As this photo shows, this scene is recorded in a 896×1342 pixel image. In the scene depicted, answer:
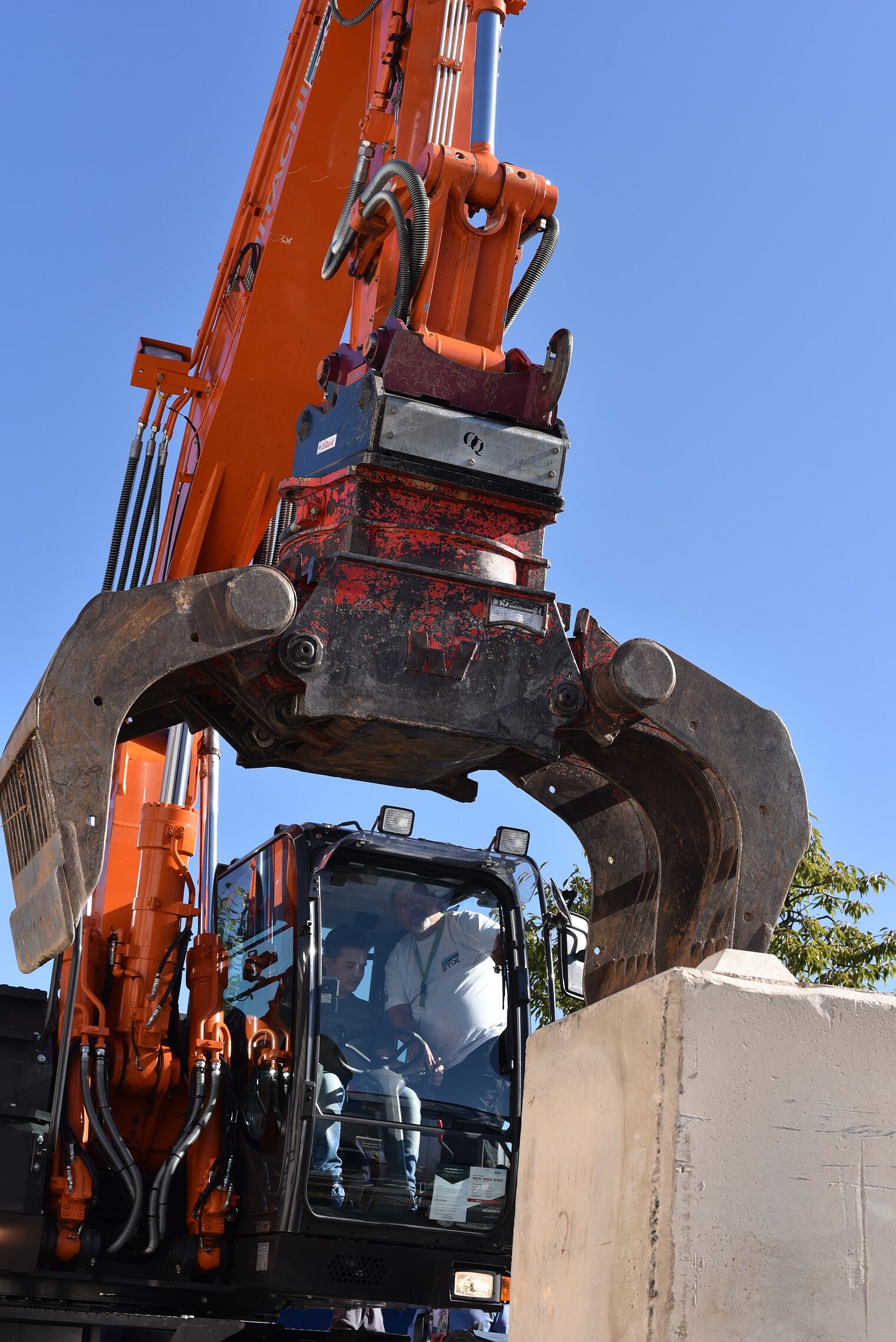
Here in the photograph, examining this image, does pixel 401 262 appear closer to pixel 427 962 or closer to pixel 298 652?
pixel 298 652

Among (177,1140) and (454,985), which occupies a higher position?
(454,985)

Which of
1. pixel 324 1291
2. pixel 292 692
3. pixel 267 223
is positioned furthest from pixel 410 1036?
pixel 267 223

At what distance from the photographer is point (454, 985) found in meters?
6.56

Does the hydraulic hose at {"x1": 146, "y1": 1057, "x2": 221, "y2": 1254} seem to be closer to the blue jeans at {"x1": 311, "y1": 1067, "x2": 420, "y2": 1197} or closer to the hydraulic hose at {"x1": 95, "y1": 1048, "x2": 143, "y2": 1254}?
the hydraulic hose at {"x1": 95, "y1": 1048, "x2": 143, "y2": 1254}

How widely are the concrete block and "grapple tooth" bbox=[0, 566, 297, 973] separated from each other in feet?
4.43

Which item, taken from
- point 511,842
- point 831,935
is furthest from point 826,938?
point 511,842

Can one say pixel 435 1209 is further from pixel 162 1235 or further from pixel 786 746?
pixel 786 746

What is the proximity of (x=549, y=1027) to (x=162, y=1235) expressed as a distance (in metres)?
3.26

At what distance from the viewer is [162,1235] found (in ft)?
20.5

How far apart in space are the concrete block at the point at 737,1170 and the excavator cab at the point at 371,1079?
9.72 ft

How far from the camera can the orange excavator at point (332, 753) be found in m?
4.20

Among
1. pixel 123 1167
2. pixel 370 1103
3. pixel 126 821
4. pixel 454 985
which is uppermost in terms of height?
pixel 126 821

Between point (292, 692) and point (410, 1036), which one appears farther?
point (410, 1036)

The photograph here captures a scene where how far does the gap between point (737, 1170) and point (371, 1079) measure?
339 centimetres
